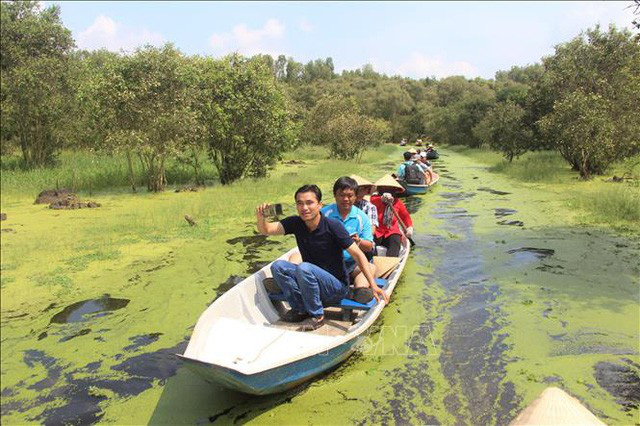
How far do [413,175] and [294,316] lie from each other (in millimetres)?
12023

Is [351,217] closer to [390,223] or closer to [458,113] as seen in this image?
[390,223]

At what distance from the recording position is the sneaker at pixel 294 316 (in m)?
5.30

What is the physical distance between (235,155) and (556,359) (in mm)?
14601

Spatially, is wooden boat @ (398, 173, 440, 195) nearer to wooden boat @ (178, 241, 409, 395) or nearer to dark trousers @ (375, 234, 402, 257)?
dark trousers @ (375, 234, 402, 257)

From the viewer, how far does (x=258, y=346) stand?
398 cm

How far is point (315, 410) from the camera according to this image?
13.5ft

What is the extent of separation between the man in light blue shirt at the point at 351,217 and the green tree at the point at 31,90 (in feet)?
25.5

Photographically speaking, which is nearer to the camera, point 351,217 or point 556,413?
point 556,413

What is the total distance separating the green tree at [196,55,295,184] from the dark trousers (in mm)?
9978

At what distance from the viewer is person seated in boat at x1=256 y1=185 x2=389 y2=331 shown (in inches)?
187

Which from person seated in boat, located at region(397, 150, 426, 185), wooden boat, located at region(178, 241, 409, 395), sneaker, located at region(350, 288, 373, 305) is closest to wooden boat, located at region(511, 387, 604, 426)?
wooden boat, located at region(178, 241, 409, 395)

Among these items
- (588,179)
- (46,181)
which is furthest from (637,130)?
(46,181)

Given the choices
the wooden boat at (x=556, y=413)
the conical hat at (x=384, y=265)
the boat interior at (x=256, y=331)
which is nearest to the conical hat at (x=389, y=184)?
the conical hat at (x=384, y=265)

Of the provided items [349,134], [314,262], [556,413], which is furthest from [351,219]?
[349,134]
